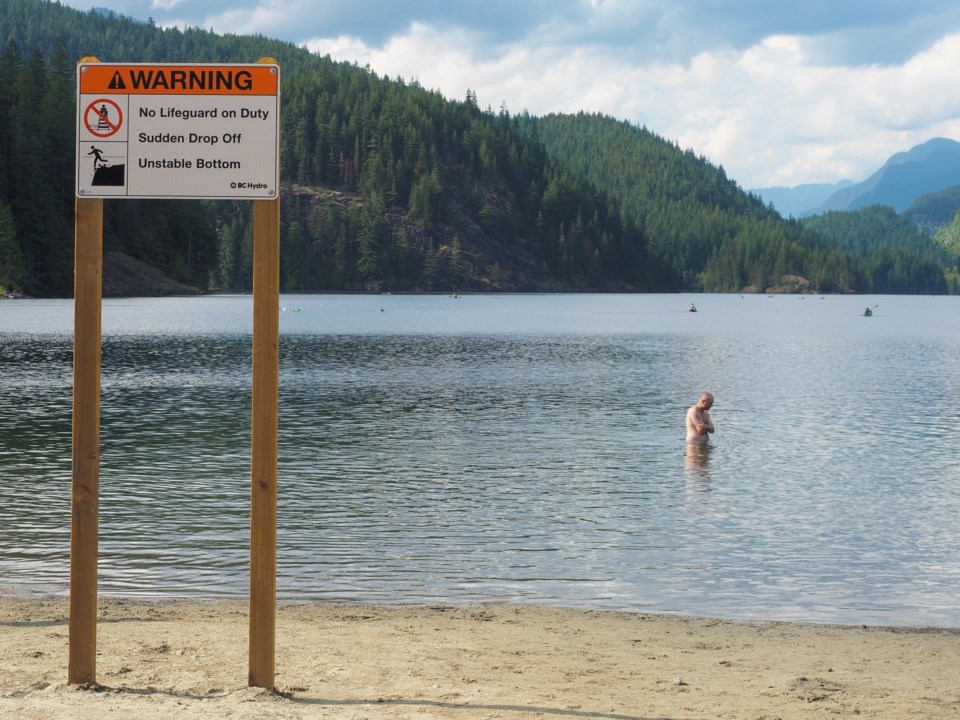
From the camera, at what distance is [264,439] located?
24.9ft

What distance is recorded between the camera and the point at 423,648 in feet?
31.7

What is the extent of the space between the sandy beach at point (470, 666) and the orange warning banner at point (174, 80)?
154 inches

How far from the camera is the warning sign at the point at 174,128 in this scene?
24.7ft

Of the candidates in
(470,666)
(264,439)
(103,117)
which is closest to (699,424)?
(470,666)

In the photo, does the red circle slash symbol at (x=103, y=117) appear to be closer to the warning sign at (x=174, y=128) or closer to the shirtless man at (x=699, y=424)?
the warning sign at (x=174, y=128)

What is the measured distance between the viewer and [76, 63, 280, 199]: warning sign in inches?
297

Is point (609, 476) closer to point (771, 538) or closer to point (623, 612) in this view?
point (771, 538)

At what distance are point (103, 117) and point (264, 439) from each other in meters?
2.34

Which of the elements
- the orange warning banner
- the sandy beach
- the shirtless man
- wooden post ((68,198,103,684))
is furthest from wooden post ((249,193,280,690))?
the shirtless man

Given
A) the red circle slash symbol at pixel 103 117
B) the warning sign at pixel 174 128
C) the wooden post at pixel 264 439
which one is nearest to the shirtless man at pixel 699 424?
the wooden post at pixel 264 439

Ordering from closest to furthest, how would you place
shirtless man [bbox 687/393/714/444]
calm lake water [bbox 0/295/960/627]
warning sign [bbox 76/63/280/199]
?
warning sign [bbox 76/63/280/199]
calm lake water [bbox 0/295/960/627]
shirtless man [bbox 687/393/714/444]

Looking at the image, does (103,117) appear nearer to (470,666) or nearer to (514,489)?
(470,666)

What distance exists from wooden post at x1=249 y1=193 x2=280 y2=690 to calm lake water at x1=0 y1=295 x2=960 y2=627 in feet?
15.8

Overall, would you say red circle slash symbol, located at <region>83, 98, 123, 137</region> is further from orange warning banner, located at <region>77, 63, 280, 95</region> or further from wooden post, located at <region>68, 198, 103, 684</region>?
wooden post, located at <region>68, 198, 103, 684</region>
